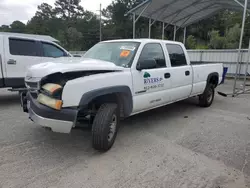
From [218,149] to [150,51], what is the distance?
7.06ft

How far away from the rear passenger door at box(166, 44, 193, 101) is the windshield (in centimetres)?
104

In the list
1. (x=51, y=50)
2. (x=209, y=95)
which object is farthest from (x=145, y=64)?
(x=51, y=50)

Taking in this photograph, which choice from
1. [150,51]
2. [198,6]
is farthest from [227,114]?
[198,6]

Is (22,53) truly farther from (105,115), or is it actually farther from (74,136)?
(105,115)

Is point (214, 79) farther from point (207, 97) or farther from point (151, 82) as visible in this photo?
point (151, 82)

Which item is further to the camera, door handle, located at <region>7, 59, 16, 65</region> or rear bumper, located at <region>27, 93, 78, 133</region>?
door handle, located at <region>7, 59, 16, 65</region>

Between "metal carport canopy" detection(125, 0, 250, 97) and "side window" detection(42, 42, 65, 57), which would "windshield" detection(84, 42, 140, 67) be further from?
"metal carport canopy" detection(125, 0, 250, 97)

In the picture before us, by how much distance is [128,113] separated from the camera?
3.47m

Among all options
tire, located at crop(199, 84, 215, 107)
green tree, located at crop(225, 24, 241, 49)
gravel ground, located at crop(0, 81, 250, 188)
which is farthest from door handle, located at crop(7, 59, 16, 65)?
green tree, located at crop(225, 24, 241, 49)

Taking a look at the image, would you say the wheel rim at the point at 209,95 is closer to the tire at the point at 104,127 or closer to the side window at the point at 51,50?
the tire at the point at 104,127

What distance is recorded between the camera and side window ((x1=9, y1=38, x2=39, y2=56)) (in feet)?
18.7

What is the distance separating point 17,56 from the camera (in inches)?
227

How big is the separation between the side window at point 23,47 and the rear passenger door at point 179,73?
13.5 feet

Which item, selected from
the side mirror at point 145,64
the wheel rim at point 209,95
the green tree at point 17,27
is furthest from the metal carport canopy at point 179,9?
the green tree at point 17,27
